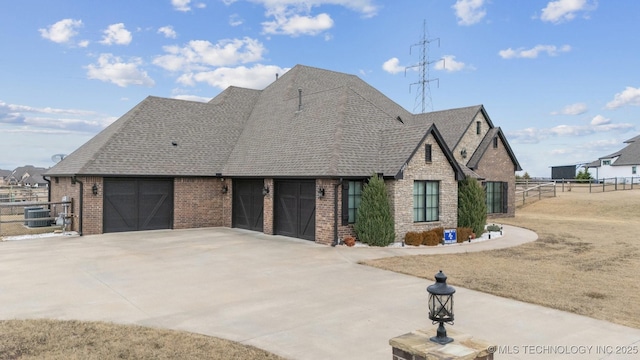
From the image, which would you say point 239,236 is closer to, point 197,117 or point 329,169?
point 329,169

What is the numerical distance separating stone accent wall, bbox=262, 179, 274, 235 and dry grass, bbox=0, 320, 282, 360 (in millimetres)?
12213

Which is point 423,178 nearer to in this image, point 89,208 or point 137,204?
point 137,204

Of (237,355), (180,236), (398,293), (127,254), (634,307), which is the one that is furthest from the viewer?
(180,236)

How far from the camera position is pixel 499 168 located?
94.6 feet

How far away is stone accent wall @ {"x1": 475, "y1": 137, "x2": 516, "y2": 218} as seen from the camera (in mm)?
28062

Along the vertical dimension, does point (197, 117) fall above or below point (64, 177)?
above

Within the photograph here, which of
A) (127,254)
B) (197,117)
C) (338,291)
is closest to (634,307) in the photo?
(338,291)

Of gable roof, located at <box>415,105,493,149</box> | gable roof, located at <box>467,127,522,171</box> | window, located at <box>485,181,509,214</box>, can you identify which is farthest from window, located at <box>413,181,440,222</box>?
window, located at <box>485,181,509,214</box>

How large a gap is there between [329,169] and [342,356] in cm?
1083

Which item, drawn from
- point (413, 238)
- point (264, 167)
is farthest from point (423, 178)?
point (264, 167)

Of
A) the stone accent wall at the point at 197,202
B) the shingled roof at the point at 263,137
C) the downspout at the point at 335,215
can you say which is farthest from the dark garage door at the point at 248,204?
the downspout at the point at 335,215

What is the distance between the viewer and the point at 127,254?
14219 mm

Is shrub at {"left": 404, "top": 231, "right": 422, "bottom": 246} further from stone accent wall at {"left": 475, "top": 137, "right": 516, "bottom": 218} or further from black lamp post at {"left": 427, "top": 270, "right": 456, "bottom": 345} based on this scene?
stone accent wall at {"left": 475, "top": 137, "right": 516, "bottom": 218}

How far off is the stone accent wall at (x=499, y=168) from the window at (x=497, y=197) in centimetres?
28
